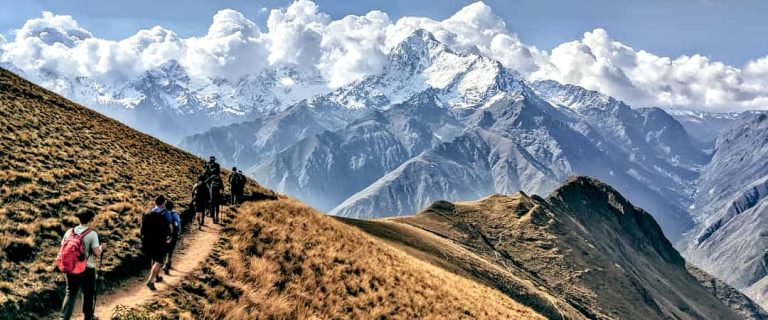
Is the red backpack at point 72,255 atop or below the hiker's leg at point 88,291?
atop

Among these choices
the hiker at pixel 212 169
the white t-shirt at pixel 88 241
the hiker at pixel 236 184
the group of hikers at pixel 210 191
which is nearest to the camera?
the white t-shirt at pixel 88 241

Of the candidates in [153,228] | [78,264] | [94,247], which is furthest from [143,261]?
[78,264]

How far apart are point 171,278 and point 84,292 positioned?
5.97 metres

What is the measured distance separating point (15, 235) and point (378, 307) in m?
16.5

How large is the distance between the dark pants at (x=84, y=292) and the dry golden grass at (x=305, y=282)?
9.47 ft

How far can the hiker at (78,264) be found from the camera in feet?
57.0

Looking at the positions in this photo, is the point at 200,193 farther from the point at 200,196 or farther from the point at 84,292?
the point at 84,292

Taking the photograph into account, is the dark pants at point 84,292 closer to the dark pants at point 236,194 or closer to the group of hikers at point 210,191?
the group of hikers at point 210,191

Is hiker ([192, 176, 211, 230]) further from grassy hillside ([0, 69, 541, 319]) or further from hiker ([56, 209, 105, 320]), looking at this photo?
hiker ([56, 209, 105, 320])

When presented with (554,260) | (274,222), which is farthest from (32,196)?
(554,260)

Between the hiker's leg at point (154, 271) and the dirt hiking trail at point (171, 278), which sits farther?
the hiker's leg at point (154, 271)

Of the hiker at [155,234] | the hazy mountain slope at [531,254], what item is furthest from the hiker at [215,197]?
the hazy mountain slope at [531,254]

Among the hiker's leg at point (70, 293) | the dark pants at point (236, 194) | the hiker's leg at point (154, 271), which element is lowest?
the hiker's leg at point (70, 293)

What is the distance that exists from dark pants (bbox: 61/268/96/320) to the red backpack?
0.26 meters
